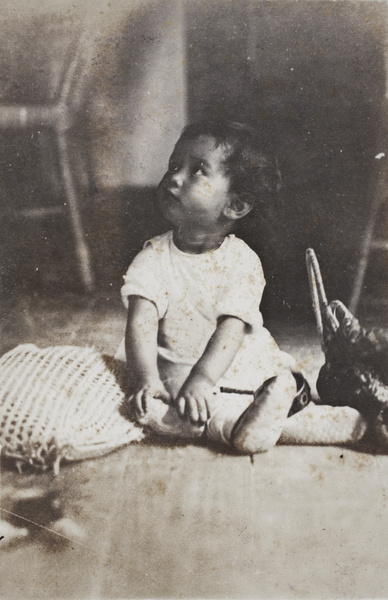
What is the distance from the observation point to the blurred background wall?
147 centimetres

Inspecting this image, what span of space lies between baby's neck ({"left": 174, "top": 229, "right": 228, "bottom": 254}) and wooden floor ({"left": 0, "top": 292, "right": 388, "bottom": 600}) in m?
0.24

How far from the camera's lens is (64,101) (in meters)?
1.49

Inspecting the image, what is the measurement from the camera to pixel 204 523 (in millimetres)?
1486

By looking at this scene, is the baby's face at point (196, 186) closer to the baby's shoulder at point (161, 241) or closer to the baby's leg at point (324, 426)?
the baby's shoulder at point (161, 241)

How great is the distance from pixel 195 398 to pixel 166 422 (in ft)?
0.32

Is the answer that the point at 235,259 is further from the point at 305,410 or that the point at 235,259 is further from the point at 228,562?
the point at 228,562

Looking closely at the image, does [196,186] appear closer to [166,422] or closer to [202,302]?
[202,302]

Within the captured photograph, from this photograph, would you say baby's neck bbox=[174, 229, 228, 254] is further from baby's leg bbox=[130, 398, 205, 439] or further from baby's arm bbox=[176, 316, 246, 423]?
baby's leg bbox=[130, 398, 205, 439]

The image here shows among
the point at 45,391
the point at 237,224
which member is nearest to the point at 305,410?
the point at 237,224

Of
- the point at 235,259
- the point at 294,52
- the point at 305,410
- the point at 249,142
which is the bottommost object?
the point at 305,410

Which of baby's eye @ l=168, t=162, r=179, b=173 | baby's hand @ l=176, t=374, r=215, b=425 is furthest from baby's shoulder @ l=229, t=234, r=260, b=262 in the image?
baby's hand @ l=176, t=374, r=215, b=425

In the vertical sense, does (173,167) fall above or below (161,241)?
above

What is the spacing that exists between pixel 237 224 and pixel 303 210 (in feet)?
0.56

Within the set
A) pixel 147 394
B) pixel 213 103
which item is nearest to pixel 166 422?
pixel 147 394
